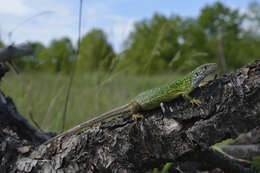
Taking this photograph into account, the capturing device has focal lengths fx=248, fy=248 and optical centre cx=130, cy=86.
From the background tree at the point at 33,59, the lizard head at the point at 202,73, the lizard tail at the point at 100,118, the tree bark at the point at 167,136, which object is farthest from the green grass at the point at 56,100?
the tree bark at the point at 167,136

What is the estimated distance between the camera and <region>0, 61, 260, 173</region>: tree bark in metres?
1.70

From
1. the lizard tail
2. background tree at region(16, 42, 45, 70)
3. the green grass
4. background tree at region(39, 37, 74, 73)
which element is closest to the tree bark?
the lizard tail

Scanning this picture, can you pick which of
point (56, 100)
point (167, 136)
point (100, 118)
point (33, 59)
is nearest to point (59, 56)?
point (56, 100)

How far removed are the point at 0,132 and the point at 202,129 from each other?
2103mm

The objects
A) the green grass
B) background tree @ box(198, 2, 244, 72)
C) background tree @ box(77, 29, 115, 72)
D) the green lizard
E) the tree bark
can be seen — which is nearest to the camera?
the tree bark

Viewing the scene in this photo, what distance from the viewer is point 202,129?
1.73 meters

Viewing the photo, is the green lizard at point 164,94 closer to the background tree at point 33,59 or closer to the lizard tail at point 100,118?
the lizard tail at point 100,118

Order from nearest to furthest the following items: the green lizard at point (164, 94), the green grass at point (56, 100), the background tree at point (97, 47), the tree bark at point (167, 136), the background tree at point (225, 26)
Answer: the tree bark at point (167, 136) < the green lizard at point (164, 94) < the green grass at point (56, 100) < the background tree at point (97, 47) < the background tree at point (225, 26)

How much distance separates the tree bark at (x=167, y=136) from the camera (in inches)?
67.1

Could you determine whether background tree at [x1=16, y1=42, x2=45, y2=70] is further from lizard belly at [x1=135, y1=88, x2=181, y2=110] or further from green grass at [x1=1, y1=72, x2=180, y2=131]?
lizard belly at [x1=135, y1=88, x2=181, y2=110]

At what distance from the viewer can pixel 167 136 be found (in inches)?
73.2

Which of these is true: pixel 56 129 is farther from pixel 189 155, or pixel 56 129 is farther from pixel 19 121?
pixel 189 155

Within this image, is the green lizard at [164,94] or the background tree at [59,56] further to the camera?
the background tree at [59,56]

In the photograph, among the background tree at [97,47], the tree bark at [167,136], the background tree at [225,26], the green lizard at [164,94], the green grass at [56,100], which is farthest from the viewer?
the background tree at [225,26]
